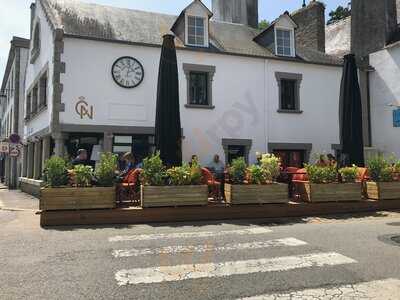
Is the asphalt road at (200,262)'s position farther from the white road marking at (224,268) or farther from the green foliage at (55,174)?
the green foliage at (55,174)

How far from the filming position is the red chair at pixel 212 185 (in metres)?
10.1

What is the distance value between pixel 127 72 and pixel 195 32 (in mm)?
3383

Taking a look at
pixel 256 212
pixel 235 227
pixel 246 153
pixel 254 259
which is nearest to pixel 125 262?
pixel 254 259

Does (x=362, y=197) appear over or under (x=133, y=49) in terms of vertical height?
under

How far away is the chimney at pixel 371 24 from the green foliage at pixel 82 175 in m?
15.2

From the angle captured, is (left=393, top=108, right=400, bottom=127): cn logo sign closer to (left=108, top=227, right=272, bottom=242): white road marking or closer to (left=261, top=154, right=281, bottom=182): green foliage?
(left=261, top=154, right=281, bottom=182): green foliage

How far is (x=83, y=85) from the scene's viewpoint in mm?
15328

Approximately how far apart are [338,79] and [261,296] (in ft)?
54.0

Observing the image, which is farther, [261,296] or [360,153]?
[360,153]

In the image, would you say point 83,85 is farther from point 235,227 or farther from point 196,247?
point 196,247

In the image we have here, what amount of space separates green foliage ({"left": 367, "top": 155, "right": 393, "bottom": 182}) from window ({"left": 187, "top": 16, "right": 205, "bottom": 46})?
28.3ft

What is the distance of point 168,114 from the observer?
11422 mm

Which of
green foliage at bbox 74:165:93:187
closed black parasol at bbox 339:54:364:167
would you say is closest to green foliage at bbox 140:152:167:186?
green foliage at bbox 74:165:93:187

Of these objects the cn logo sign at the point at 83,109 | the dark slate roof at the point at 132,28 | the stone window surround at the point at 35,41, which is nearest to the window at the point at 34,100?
the stone window surround at the point at 35,41
